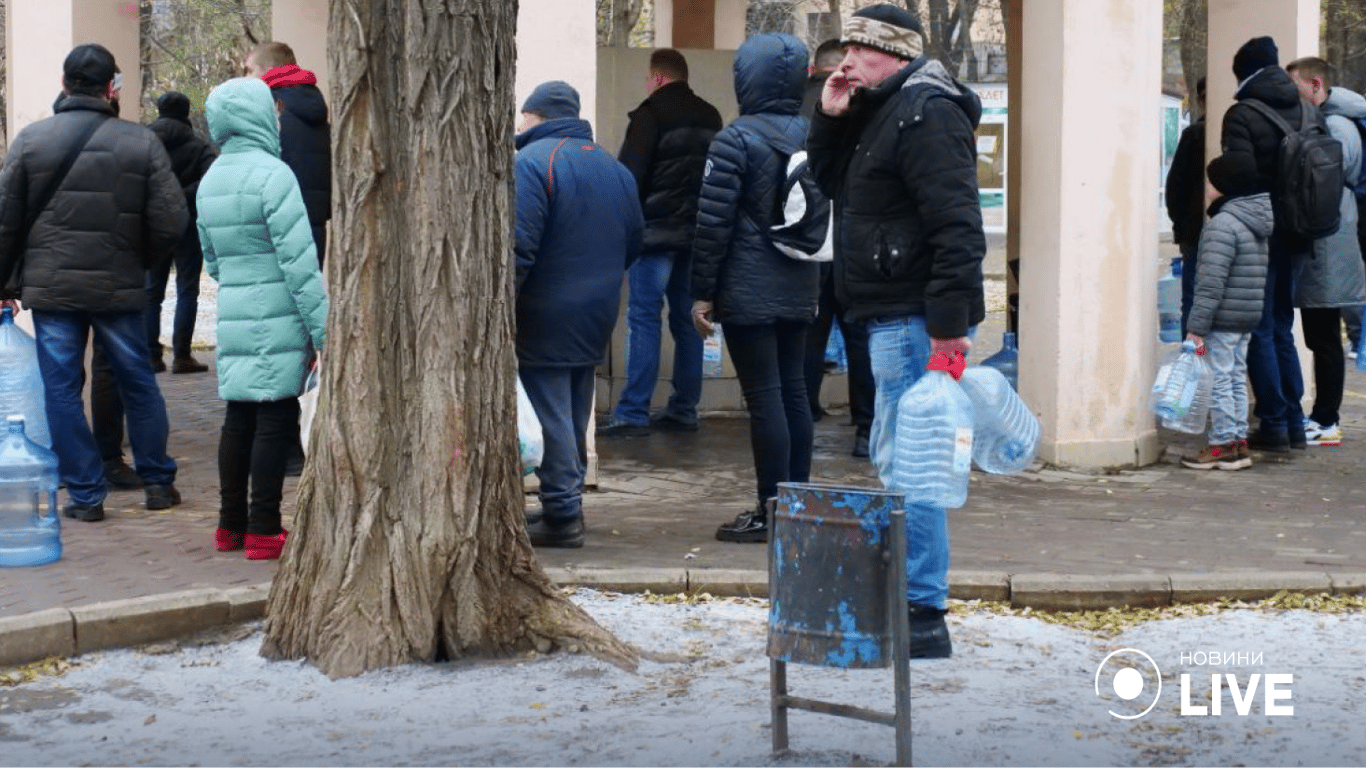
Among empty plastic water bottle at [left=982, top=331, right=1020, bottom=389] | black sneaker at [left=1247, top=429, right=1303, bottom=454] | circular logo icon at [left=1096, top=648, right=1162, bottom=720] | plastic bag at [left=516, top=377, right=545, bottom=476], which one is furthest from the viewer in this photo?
empty plastic water bottle at [left=982, top=331, right=1020, bottom=389]

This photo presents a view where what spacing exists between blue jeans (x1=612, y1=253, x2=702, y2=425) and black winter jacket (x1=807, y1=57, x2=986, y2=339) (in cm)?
527

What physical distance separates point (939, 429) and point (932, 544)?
37cm

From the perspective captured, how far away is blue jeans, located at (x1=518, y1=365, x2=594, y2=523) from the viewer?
8297 mm

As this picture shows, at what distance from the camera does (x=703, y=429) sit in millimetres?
12445

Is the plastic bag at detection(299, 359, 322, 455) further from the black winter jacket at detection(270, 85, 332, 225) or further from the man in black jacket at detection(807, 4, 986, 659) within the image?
the black winter jacket at detection(270, 85, 332, 225)

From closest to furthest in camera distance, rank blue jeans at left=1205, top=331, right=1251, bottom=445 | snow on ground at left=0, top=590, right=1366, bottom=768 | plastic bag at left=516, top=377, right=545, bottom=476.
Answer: snow on ground at left=0, top=590, right=1366, bottom=768, plastic bag at left=516, top=377, right=545, bottom=476, blue jeans at left=1205, top=331, right=1251, bottom=445

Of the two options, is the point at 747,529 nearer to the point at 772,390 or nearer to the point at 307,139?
the point at 772,390

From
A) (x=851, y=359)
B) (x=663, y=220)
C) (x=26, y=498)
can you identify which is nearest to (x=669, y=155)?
(x=663, y=220)

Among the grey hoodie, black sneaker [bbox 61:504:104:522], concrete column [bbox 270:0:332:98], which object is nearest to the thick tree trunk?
black sneaker [bbox 61:504:104:522]

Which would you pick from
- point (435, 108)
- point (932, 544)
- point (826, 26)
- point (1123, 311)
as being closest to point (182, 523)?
point (435, 108)

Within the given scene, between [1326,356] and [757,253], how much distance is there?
4890mm

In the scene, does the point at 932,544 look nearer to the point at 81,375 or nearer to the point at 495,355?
the point at 495,355

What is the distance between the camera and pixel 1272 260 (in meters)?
11.3

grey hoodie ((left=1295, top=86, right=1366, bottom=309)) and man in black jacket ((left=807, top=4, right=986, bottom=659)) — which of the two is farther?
grey hoodie ((left=1295, top=86, right=1366, bottom=309))
